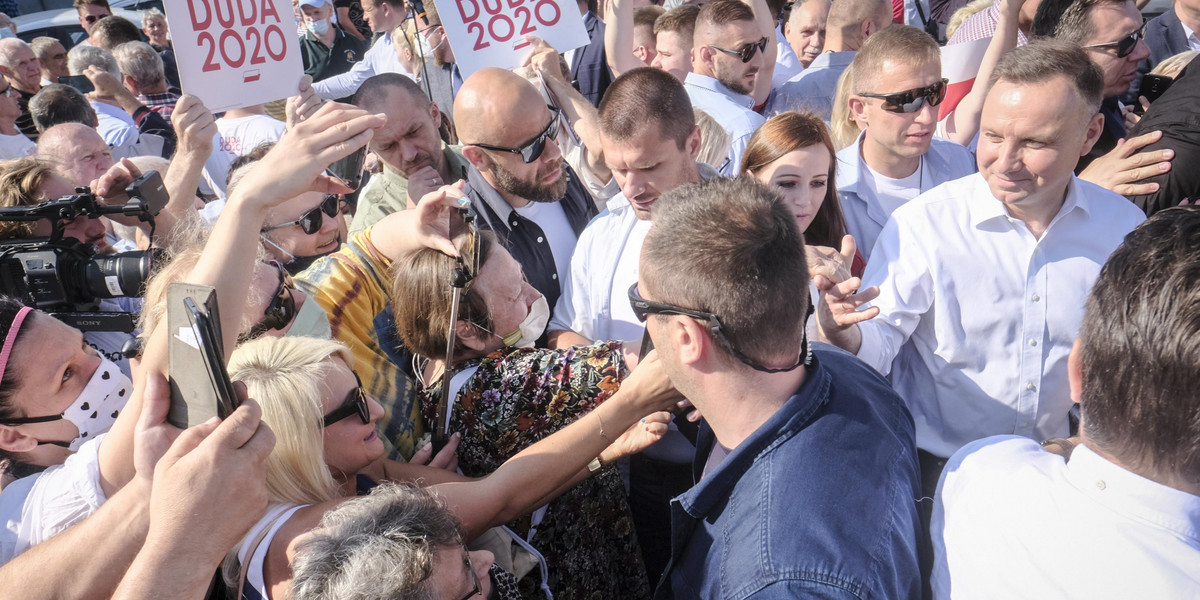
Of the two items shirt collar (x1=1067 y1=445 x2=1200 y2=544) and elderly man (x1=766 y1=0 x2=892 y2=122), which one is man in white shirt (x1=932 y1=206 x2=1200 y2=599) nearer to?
shirt collar (x1=1067 y1=445 x2=1200 y2=544)

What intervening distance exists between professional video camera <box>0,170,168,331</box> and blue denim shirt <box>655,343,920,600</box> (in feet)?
5.83

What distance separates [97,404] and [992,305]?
8.29ft

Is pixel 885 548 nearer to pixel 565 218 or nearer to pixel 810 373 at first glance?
pixel 810 373

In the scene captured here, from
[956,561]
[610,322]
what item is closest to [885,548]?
[956,561]

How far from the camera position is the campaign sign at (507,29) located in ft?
14.1

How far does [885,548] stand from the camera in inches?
61.5

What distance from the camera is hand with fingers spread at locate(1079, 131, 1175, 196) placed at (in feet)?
9.61

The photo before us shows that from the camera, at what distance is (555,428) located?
2.32 meters

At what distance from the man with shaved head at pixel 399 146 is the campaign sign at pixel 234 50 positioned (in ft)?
1.39

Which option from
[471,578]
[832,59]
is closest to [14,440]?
[471,578]

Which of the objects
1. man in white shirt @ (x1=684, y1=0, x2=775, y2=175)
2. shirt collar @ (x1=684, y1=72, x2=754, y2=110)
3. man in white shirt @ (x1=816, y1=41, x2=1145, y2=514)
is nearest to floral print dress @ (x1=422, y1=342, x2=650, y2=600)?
man in white shirt @ (x1=816, y1=41, x2=1145, y2=514)

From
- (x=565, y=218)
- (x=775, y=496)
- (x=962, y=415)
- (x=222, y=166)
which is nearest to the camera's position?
(x=775, y=496)

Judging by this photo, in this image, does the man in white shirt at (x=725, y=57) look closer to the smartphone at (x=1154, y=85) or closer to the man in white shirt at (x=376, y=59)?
the smartphone at (x=1154, y=85)

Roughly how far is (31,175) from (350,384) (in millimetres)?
1944
